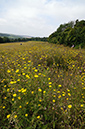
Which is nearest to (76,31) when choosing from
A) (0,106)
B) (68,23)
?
(68,23)

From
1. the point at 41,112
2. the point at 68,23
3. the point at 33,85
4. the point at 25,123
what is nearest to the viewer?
the point at 25,123

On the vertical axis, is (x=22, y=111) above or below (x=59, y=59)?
below

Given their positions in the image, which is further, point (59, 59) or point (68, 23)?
point (68, 23)

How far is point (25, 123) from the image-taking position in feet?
4.58

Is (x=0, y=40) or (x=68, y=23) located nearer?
(x=68, y=23)

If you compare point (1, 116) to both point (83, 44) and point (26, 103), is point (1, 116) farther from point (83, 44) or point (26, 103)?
point (83, 44)

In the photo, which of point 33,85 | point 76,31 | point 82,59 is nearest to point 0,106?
point 33,85

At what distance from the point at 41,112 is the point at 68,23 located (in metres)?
14.1

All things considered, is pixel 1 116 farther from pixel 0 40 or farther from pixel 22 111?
pixel 0 40

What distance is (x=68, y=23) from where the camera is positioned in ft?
42.0

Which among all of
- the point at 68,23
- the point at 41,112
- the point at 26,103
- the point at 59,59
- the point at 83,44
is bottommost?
the point at 41,112

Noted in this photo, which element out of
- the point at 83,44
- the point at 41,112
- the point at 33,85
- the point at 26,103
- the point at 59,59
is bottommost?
the point at 41,112

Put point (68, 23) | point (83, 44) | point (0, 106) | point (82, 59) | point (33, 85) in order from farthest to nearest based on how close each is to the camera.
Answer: point (68, 23), point (83, 44), point (82, 59), point (33, 85), point (0, 106)

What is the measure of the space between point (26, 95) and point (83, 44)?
820cm
